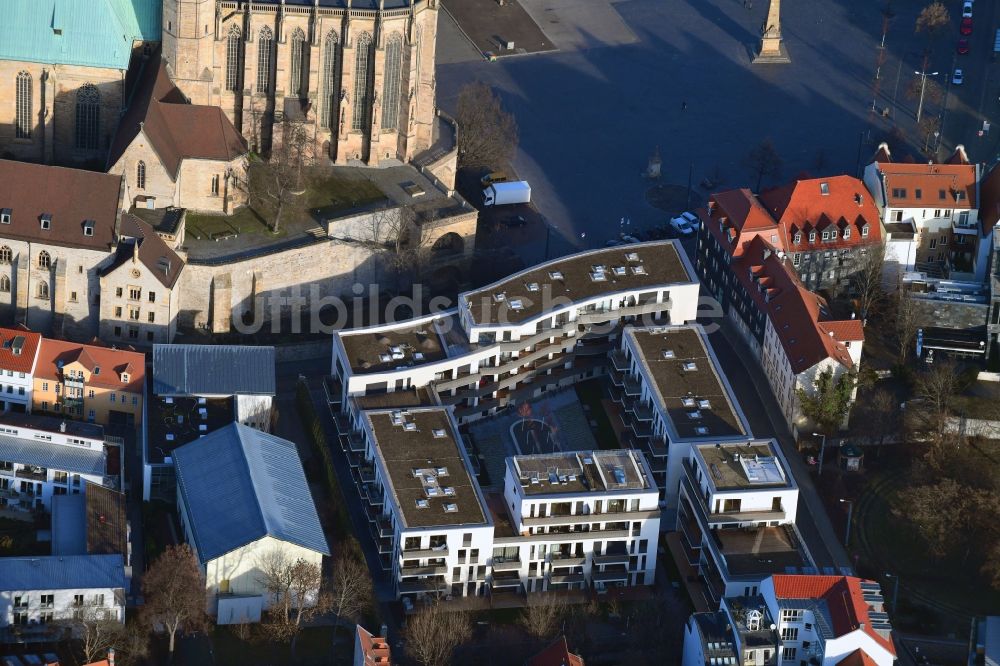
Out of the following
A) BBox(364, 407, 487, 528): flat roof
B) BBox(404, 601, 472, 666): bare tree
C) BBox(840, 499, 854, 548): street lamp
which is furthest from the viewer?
BBox(840, 499, 854, 548): street lamp

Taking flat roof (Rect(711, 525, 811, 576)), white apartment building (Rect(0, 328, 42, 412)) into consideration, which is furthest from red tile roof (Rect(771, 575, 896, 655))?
white apartment building (Rect(0, 328, 42, 412))

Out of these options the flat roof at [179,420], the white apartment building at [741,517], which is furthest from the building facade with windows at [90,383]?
the white apartment building at [741,517]

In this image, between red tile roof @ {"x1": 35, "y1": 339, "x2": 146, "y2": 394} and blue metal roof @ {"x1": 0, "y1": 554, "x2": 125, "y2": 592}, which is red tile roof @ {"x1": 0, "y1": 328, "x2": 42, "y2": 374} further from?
blue metal roof @ {"x1": 0, "y1": 554, "x2": 125, "y2": 592}

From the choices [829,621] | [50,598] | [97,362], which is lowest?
[829,621]

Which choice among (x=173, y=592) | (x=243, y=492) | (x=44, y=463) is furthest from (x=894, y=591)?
(x=44, y=463)

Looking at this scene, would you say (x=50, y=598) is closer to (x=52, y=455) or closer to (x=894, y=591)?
(x=52, y=455)

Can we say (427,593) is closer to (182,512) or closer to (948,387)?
(182,512)
